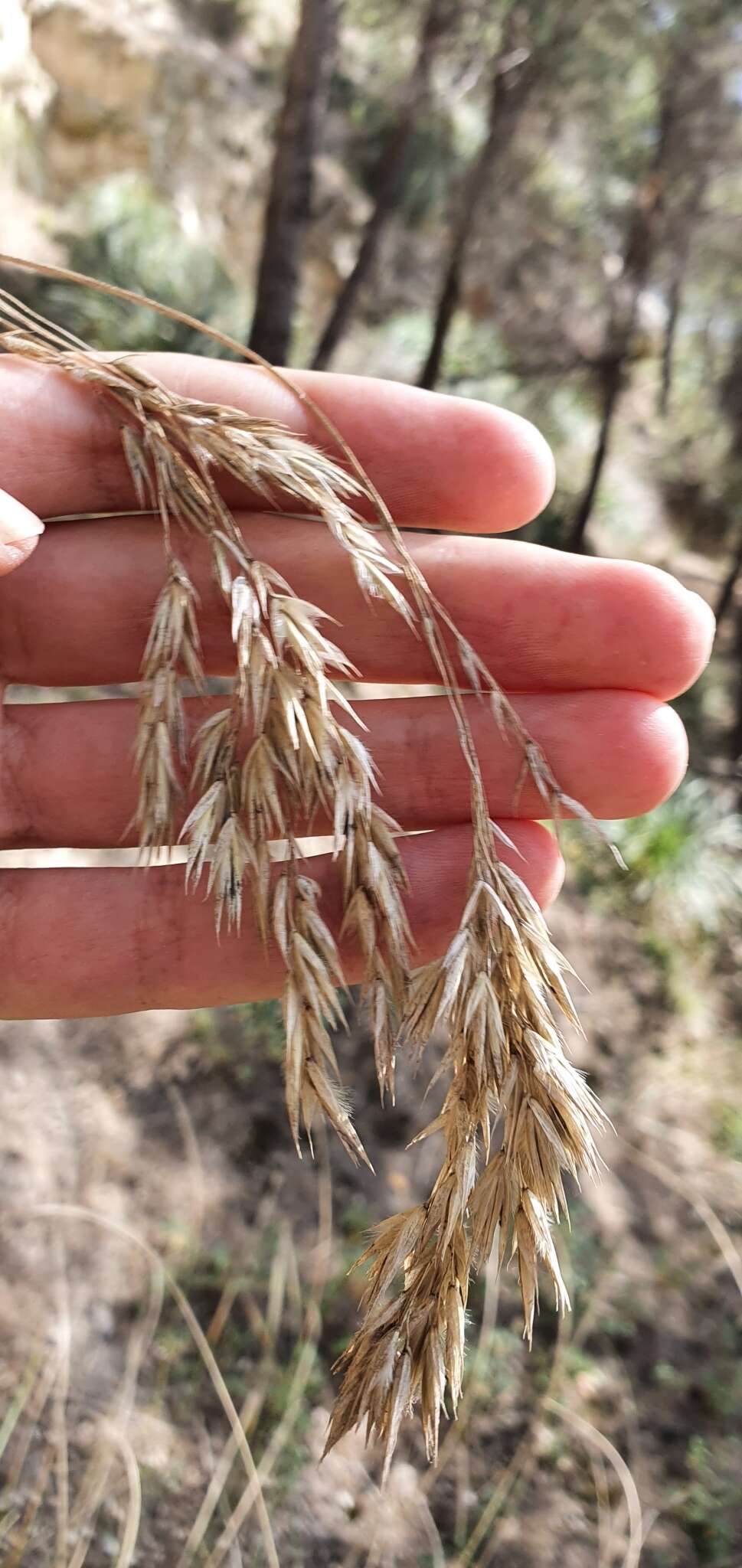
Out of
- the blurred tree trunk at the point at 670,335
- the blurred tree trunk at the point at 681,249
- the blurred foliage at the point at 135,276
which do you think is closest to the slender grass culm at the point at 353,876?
the blurred foliage at the point at 135,276

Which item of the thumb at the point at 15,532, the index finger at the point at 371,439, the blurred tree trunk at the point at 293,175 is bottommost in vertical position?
the thumb at the point at 15,532

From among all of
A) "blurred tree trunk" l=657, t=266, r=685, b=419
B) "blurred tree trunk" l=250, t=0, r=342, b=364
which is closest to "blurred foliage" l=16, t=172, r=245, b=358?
"blurred tree trunk" l=250, t=0, r=342, b=364

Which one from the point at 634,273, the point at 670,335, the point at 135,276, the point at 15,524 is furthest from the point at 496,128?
the point at 15,524

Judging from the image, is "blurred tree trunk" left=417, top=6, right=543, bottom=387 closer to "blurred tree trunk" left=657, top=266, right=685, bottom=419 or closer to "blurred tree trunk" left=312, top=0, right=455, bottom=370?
"blurred tree trunk" left=312, top=0, right=455, bottom=370

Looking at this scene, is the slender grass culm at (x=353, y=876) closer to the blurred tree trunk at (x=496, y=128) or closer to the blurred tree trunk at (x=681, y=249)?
the blurred tree trunk at (x=496, y=128)

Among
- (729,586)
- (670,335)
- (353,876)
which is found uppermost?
(670,335)

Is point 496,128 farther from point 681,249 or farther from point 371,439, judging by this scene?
point 371,439

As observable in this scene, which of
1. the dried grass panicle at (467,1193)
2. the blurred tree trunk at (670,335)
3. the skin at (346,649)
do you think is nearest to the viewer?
the dried grass panicle at (467,1193)
